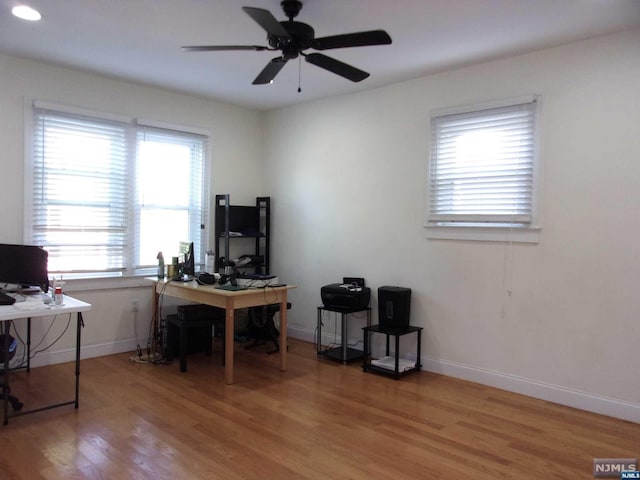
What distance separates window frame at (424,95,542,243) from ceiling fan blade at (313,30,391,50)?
1641 mm

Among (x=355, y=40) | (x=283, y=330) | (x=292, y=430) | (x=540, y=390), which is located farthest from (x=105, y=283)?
(x=540, y=390)

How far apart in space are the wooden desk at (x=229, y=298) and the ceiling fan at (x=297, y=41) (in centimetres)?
180

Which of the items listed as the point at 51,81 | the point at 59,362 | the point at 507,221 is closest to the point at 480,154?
the point at 507,221

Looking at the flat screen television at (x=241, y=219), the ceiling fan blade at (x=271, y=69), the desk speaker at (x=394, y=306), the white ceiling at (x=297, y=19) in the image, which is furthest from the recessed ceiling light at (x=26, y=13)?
the desk speaker at (x=394, y=306)

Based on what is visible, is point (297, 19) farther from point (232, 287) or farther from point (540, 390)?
point (540, 390)

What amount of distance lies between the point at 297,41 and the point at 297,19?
1.48 ft

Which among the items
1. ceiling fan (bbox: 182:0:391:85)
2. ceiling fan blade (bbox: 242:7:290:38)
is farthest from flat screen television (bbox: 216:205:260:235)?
ceiling fan blade (bbox: 242:7:290:38)

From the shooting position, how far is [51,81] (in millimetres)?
4297

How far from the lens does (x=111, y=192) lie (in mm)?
4699

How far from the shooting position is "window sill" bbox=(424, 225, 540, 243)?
3779mm

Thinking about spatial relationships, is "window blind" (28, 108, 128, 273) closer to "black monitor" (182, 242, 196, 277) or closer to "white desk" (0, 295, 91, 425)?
"black monitor" (182, 242, 196, 277)

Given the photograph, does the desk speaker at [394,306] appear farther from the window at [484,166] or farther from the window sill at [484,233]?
the window at [484,166]

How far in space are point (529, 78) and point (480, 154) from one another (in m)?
0.69

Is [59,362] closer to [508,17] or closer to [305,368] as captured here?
[305,368]
